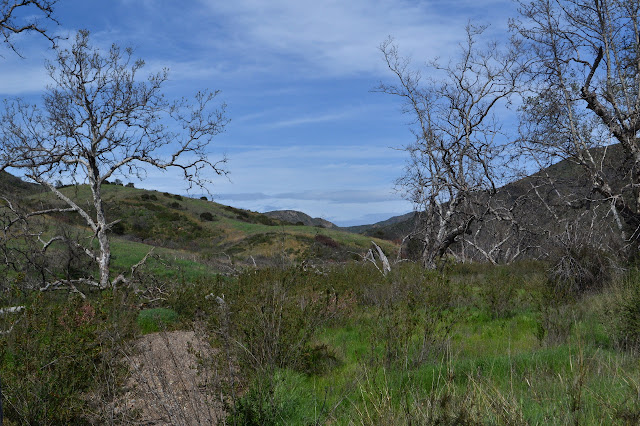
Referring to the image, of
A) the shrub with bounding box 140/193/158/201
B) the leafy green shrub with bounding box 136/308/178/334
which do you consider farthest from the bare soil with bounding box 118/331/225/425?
the shrub with bounding box 140/193/158/201

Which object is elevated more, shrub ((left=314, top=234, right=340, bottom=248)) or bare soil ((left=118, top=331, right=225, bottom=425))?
shrub ((left=314, top=234, right=340, bottom=248))

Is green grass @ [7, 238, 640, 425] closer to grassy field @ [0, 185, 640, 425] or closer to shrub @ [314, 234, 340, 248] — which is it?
grassy field @ [0, 185, 640, 425]

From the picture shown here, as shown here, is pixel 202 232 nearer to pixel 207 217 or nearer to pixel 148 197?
pixel 207 217

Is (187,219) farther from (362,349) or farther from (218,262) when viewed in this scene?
(362,349)

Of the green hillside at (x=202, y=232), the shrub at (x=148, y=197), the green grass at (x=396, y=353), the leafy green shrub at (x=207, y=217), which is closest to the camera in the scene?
the green grass at (x=396, y=353)

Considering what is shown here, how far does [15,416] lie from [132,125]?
953 cm

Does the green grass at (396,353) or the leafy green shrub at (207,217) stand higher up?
the leafy green shrub at (207,217)

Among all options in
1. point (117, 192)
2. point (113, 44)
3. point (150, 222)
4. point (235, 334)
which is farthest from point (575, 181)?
point (117, 192)

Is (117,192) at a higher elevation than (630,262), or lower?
higher

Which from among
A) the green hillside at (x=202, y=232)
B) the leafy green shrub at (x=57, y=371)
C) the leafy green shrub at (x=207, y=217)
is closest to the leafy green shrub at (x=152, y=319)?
the leafy green shrub at (x=57, y=371)

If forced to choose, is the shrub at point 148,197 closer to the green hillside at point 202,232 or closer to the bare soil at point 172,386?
the green hillside at point 202,232

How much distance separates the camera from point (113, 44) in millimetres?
12469

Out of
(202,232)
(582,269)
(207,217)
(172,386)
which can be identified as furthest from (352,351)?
(207,217)

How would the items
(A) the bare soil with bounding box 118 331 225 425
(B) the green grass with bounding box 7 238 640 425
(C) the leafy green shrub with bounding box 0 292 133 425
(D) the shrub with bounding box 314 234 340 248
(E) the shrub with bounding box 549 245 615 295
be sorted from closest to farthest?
(B) the green grass with bounding box 7 238 640 425 → (A) the bare soil with bounding box 118 331 225 425 → (C) the leafy green shrub with bounding box 0 292 133 425 → (E) the shrub with bounding box 549 245 615 295 → (D) the shrub with bounding box 314 234 340 248
